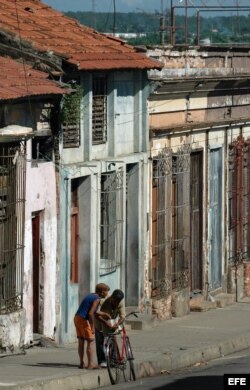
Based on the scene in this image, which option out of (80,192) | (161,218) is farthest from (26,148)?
(161,218)

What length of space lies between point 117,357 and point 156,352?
327 centimetres

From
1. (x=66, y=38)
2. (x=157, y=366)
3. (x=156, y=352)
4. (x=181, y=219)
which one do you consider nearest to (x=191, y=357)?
(x=156, y=352)

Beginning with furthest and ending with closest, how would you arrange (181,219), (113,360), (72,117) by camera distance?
(181,219)
(72,117)
(113,360)

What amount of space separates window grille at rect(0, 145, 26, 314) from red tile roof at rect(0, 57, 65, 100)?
0.79 metres

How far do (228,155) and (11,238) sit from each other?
10896mm

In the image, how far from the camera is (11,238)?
66.8ft

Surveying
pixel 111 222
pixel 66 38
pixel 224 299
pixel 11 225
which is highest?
pixel 66 38

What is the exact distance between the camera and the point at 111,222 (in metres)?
24.8

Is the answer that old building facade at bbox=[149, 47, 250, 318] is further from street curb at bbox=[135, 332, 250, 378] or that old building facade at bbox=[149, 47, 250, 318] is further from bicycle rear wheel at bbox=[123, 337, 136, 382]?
bicycle rear wheel at bbox=[123, 337, 136, 382]

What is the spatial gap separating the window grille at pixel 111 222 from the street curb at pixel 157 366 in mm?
2352

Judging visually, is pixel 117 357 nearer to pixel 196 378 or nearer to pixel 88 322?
pixel 88 322

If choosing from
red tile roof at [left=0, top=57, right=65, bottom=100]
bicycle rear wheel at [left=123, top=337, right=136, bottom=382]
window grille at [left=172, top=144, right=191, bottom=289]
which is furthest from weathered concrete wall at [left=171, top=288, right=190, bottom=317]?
bicycle rear wheel at [left=123, top=337, right=136, bottom=382]

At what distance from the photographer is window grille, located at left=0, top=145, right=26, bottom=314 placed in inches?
792

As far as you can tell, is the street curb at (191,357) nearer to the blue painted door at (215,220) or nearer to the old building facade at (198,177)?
the old building facade at (198,177)
